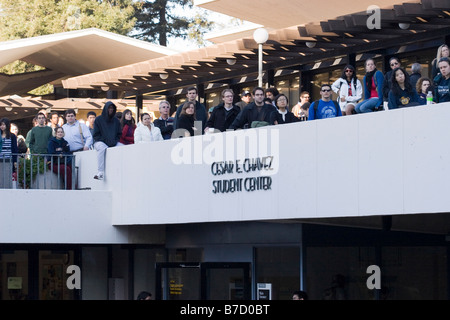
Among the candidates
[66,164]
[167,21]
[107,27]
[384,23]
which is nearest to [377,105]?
[384,23]

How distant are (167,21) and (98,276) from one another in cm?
3466

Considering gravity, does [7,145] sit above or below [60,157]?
above

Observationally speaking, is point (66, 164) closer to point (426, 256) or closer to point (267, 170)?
point (267, 170)

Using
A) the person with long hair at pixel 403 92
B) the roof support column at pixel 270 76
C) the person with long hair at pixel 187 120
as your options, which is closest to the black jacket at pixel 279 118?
the person with long hair at pixel 187 120

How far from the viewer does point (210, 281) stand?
19.7 meters

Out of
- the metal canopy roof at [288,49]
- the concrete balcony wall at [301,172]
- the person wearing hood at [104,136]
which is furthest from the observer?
the person wearing hood at [104,136]

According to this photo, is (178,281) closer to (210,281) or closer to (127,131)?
(210,281)

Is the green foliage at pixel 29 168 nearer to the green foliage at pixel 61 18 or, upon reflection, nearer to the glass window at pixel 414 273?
the glass window at pixel 414 273

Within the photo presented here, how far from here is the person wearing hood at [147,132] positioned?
1927 centimetres

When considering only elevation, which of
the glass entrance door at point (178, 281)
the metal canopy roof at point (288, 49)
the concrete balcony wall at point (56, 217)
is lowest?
the glass entrance door at point (178, 281)

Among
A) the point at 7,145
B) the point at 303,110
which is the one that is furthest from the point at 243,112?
the point at 7,145

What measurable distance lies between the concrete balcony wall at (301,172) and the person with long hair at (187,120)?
24 centimetres

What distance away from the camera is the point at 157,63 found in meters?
23.6

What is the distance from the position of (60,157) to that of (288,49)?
508 centimetres
